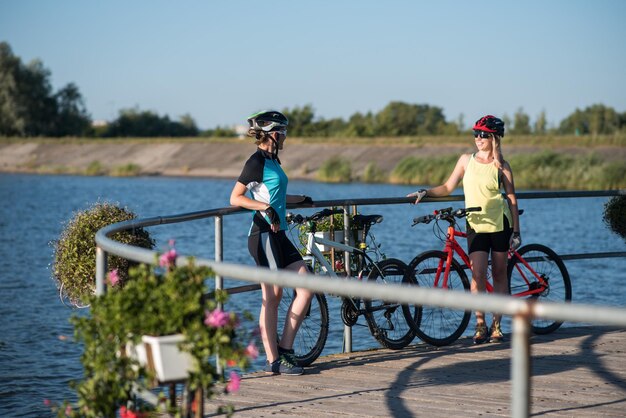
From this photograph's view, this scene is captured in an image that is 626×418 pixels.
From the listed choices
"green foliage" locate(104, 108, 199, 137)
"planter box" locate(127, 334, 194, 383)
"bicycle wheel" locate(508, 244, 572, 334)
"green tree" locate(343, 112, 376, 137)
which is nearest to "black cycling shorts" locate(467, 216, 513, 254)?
"bicycle wheel" locate(508, 244, 572, 334)

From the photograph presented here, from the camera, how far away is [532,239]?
30.6 m

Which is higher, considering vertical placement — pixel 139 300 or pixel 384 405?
pixel 139 300

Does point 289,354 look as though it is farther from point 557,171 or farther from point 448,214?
point 557,171

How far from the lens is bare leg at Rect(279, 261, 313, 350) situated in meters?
6.87

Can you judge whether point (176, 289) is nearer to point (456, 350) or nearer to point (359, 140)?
point (456, 350)

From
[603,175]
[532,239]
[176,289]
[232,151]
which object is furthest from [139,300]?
[232,151]

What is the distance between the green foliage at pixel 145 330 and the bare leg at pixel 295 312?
277 centimetres

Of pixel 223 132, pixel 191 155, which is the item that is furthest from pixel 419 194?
pixel 223 132

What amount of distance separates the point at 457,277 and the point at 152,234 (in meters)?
2.32

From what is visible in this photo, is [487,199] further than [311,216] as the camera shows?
Yes

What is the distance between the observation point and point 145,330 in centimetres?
387

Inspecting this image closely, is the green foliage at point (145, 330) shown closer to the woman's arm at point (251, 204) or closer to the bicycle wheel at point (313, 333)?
the woman's arm at point (251, 204)

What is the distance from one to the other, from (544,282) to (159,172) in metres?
74.9

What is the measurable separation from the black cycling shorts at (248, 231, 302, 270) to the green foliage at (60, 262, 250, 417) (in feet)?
8.78
